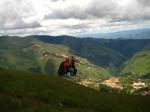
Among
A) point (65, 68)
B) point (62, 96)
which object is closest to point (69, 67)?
point (65, 68)

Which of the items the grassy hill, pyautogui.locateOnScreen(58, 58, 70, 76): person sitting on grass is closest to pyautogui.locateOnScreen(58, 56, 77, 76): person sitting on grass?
pyautogui.locateOnScreen(58, 58, 70, 76): person sitting on grass

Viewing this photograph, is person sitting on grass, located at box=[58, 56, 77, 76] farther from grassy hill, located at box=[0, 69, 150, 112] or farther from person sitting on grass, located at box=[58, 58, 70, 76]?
grassy hill, located at box=[0, 69, 150, 112]

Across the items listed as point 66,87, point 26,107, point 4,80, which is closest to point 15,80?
point 4,80

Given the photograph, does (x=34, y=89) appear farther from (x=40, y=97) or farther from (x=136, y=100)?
(x=136, y=100)

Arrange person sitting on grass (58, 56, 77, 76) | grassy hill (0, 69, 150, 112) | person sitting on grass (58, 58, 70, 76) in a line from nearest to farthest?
grassy hill (0, 69, 150, 112) < person sitting on grass (58, 56, 77, 76) < person sitting on grass (58, 58, 70, 76)

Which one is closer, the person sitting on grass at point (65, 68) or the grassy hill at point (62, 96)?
the grassy hill at point (62, 96)

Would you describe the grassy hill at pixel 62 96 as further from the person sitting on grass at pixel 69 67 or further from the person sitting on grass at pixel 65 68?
the person sitting on grass at pixel 65 68

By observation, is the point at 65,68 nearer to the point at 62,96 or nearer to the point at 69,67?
the point at 69,67

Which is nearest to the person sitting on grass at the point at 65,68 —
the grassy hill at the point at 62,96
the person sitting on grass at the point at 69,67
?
the person sitting on grass at the point at 69,67

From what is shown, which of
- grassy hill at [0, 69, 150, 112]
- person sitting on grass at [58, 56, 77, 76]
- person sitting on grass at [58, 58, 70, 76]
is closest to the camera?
grassy hill at [0, 69, 150, 112]

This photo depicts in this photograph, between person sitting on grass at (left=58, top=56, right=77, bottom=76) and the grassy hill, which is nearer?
the grassy hill

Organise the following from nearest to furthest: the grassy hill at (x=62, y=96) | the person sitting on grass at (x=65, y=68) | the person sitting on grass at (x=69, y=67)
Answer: the grassy hill at (x=62, y=96)
the person sitting on grass at (x=69, y=67)
the person sitting on grass at (x=65, y=68)

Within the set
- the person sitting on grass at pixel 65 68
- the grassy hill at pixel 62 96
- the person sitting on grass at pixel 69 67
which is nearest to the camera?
the grassy hill at pixel 62 96
